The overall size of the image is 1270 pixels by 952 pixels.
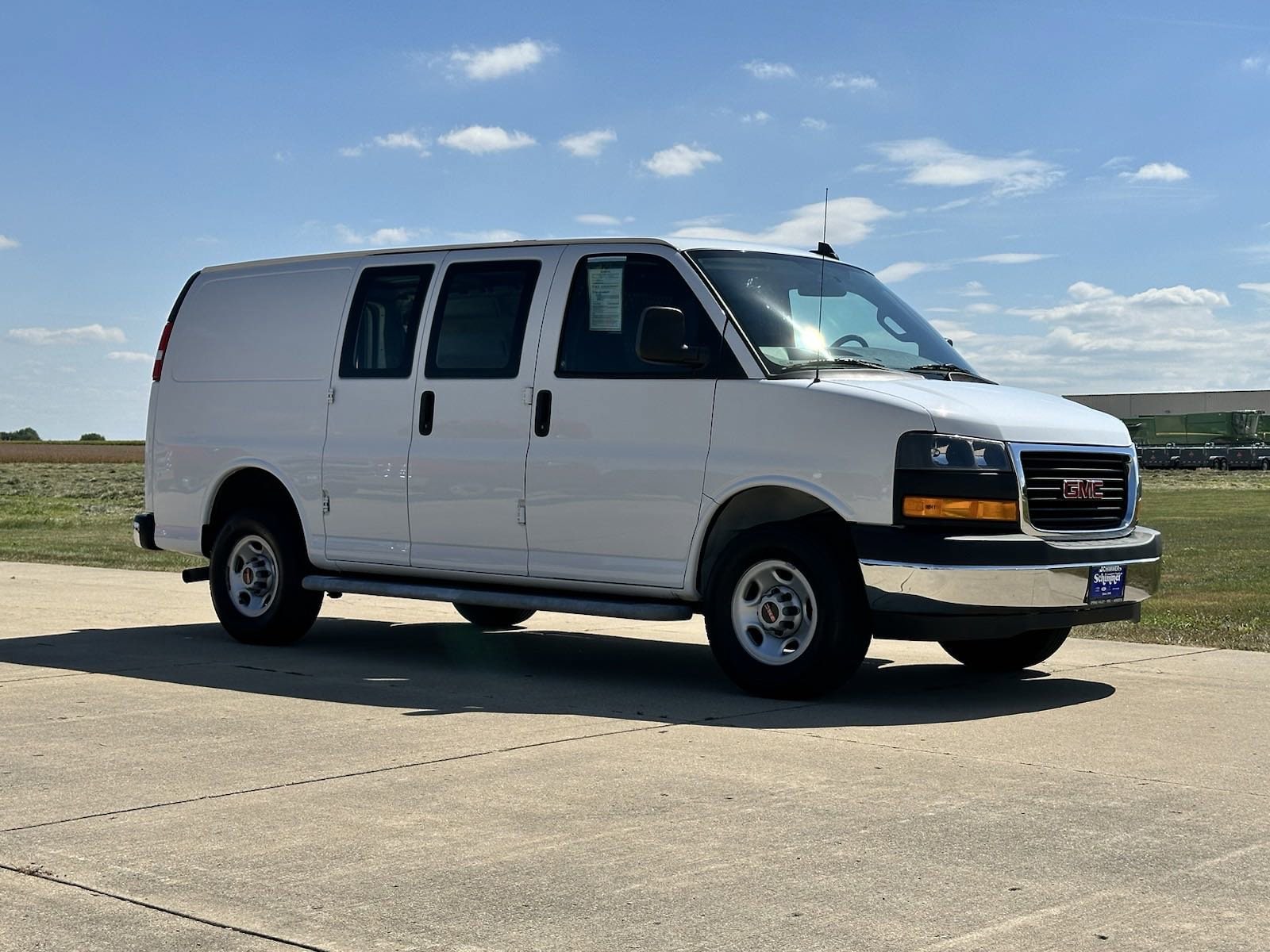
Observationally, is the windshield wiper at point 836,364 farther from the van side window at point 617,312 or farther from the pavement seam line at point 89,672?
the pavement seam line at point 89,672

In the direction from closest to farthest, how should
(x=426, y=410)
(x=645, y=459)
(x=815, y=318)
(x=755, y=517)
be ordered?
(x=755, y=517), (x=645, y=459), (x=815, y=318), (x=426, y=410)

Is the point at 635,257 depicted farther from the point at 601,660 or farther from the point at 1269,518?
the point at 1269,518

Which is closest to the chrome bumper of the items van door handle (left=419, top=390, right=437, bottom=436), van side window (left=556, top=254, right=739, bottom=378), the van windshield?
the van windshield

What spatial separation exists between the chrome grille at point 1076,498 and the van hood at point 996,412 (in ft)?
0.30

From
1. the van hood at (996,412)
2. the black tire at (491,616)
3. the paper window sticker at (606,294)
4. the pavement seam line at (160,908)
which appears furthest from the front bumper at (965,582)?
the black tire at (491,616)

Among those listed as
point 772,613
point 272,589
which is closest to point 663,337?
point 772,613

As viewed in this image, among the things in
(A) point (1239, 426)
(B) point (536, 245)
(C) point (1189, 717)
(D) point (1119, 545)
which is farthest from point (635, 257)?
(A) point (1239, 426)

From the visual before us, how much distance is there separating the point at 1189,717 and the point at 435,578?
4.44 meters

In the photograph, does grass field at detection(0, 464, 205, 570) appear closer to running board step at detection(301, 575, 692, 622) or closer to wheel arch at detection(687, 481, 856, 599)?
running board step at detection(301, 575, 692, 622)

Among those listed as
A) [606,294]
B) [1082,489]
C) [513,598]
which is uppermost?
[606,294]

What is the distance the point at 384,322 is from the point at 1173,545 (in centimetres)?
1586

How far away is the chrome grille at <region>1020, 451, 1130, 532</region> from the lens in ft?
27.3

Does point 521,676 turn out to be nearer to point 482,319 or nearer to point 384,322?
point 482,319

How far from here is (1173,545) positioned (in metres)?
23.3
